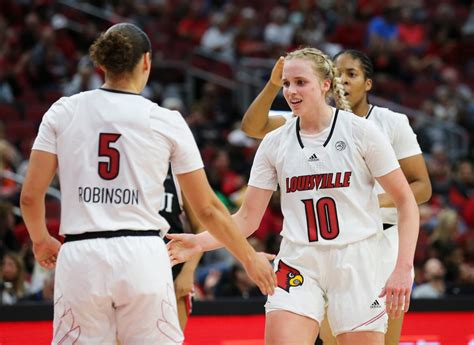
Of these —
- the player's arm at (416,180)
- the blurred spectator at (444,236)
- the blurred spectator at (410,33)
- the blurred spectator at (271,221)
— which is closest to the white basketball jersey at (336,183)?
the player's arm at (416,180)

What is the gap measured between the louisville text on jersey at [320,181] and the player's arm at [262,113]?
1037 millimetres

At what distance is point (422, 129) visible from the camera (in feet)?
47.4

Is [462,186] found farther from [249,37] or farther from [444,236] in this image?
[249,37]

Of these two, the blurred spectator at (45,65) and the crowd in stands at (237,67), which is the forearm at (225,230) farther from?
the blurred spectator at (45,65)

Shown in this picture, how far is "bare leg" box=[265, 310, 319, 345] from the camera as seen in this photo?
15.1 feet

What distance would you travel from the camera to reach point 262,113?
586cm

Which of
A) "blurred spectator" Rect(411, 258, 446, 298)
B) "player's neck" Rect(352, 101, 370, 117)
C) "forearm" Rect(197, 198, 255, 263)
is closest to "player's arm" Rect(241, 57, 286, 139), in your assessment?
"player's neck" Rect(352, 101, 370, 117)

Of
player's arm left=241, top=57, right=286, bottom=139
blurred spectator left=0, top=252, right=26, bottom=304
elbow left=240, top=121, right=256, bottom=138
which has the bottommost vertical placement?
blurred spectator left=0, top=252, right=26, bottom=304

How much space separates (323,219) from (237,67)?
10952 millimetres

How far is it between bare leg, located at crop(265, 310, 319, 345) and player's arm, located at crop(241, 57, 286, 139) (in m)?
1.55

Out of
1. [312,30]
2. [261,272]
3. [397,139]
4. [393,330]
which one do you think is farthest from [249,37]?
[261,272]

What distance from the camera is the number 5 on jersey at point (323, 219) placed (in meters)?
4.80

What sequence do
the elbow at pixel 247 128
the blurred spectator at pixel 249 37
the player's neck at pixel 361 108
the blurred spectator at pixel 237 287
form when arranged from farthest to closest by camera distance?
the blurred spectator at pixel 249 37
the blurred spectator at pixel 237 287
the elbow at pixel 247 128
the player's neck at pixel 361 108

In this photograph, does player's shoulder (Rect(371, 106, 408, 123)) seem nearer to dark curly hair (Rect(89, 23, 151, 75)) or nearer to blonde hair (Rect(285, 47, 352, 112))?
blonde hair (Rect(285, 47, 352, 112))
